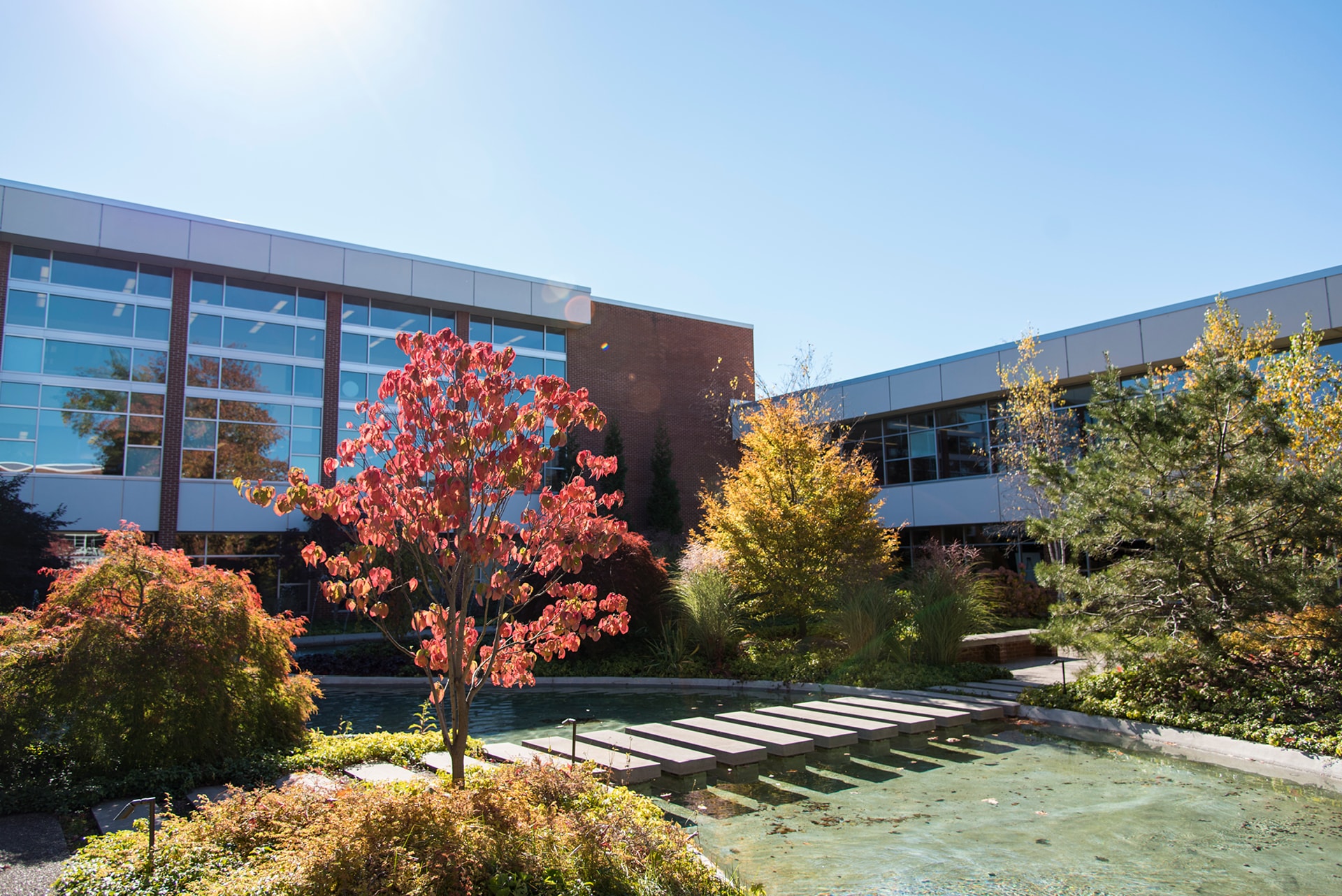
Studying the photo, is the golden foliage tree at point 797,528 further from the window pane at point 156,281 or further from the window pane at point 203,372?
the window pane at point 156,281

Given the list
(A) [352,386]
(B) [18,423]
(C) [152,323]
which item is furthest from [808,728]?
(C) [152,323]

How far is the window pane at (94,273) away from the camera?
22531mm

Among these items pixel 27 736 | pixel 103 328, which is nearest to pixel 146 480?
pixel 103 328

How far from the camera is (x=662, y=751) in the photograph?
318 inches

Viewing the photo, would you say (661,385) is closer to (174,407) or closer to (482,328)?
(482,328)

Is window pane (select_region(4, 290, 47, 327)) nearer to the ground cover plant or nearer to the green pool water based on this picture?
the ground cover plant

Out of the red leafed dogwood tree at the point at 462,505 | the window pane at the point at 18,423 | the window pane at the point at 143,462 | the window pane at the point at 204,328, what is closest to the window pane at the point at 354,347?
the window pane at the point at 204,328

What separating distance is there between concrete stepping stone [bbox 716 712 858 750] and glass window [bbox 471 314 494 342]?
2094 centimetres

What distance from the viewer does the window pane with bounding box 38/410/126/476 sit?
21.7 m

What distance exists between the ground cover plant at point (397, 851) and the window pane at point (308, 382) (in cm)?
2177

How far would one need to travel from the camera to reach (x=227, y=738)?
7191 millimetres

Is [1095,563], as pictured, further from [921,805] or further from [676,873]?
[676,873]

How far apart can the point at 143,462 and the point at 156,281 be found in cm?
497

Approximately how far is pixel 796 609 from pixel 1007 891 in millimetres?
11222
